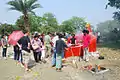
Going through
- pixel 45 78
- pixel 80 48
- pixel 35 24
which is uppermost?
pixel 35 24

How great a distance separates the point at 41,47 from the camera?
594 inches

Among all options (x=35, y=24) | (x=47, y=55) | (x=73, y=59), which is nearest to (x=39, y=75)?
(x=73, y=59)

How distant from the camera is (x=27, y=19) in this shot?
3338cm

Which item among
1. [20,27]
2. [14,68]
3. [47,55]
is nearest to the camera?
[14,68]

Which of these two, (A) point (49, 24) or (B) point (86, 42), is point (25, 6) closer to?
(A) point (49, 24)

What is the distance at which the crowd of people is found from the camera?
12514 millimetres

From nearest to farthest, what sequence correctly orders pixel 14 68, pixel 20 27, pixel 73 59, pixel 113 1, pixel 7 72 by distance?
pixel 7 72 < pixel 14 68 < pixel 73 59 < pixel 113 1 < pixel 20 27

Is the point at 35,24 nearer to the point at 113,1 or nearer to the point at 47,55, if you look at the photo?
the point at 113,1

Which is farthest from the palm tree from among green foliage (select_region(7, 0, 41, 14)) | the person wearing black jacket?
the person wearing black jacket

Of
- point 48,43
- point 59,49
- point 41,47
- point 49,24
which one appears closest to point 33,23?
point 49,24

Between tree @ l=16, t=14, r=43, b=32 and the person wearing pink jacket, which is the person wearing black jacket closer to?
the person wearing pink jacket

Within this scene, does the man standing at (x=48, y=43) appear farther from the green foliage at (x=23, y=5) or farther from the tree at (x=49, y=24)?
the tree at (x=49, y=24)

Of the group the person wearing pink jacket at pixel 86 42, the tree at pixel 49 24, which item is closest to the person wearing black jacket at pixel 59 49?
the person wearing pink jacket at pixel 86 42

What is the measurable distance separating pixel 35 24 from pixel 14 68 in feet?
93.5
